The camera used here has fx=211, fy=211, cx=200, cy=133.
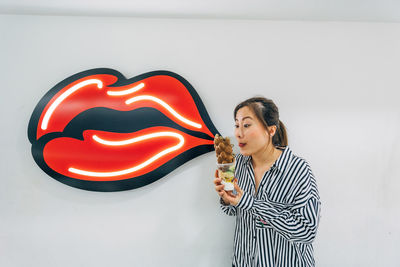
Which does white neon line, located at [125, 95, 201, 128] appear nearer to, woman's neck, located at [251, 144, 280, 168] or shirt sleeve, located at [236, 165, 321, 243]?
woman's neck, located at [251, 144, 280, 168]

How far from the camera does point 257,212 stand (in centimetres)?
A: 132

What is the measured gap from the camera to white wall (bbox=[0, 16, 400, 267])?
1.77m

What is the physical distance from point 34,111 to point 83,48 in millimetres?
650

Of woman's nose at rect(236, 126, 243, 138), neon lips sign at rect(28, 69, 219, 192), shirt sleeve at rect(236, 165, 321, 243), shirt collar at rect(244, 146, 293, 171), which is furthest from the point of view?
neon lips sign at rect(28, 69, 219, 192)

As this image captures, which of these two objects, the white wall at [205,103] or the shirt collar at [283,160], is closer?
the shirt collar at [283,160]

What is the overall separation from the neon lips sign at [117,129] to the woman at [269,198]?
357 millimetres

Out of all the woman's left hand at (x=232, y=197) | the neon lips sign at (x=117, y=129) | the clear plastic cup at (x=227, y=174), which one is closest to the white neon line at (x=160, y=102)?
the neon lips sign at (x=117, y=129)

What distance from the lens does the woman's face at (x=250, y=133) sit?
1.47 m

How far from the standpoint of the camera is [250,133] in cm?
148

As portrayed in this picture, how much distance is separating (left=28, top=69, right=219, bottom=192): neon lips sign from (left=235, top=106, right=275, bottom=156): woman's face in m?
0.26

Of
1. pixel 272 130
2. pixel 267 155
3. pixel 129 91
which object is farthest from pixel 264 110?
pixel 129 91

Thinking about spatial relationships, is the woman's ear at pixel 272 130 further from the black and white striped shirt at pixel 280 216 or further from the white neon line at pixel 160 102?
the white neon line at pixel 160 102

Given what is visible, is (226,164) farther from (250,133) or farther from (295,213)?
(295,213)

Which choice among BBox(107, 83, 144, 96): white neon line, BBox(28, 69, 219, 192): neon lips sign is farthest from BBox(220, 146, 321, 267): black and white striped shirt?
BBox(107, 83, 144, 96): white neon line
